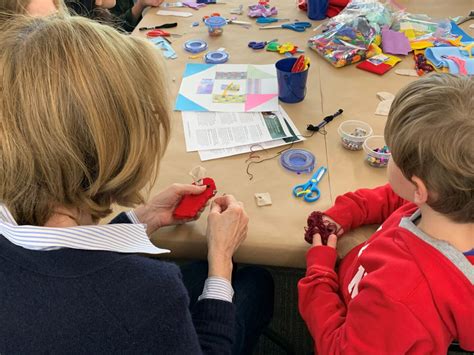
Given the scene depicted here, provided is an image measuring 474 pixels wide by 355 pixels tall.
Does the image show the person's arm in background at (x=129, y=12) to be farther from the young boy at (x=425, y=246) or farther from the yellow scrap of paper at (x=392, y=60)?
the young boy at (x=425, y=246)

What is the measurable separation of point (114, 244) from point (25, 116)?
0.24 meters

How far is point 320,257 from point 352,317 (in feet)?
0.52

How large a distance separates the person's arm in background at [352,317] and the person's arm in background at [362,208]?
0.05 m

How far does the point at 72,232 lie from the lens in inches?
26.3

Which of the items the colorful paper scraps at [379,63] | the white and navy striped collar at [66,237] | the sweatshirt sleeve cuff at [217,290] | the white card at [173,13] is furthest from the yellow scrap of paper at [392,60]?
the white and navy striped collar at [66,237]

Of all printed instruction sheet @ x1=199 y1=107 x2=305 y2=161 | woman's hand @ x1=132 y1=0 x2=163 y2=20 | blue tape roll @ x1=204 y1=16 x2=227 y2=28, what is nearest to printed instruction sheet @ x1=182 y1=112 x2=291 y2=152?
printed instruction sheet @ x1=199 y1=107 x2=305 y2=161

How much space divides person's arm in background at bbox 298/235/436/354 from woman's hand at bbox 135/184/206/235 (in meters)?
0.30

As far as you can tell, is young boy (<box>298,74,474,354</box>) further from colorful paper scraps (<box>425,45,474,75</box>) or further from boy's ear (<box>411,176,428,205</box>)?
colorful paper scraps (<box>425,45,474,75</box>)

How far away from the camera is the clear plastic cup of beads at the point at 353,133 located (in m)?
1.12

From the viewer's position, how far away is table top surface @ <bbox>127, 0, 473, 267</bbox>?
37.4 inches

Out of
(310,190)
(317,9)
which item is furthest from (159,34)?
(310,190)

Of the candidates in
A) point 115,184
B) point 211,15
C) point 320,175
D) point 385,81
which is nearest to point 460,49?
point 385,81

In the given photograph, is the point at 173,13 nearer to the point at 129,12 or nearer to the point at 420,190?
the point at 129,12

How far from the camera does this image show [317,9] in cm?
180
